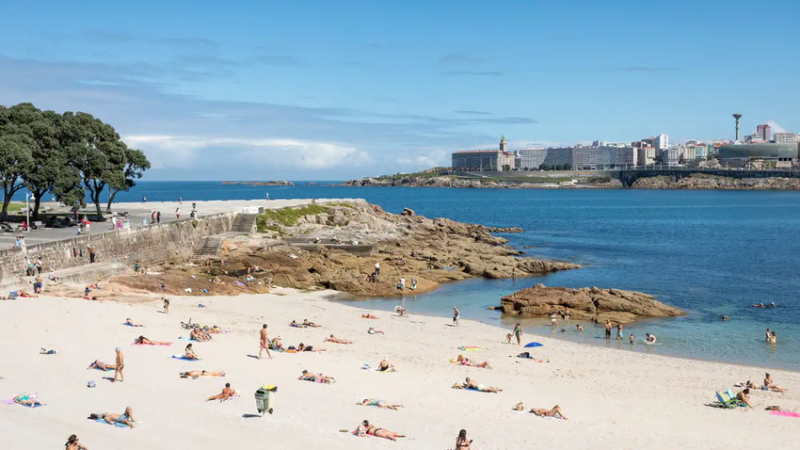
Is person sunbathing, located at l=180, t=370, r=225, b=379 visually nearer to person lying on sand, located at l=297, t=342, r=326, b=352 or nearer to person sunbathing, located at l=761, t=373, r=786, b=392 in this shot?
person lying on sand, located at l=297, t=342, r=326, b=352

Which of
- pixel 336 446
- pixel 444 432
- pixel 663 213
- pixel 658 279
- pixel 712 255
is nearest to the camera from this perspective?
pixel 336 446

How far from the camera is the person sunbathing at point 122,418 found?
15.3 metres

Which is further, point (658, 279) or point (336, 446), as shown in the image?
point (658, 279)

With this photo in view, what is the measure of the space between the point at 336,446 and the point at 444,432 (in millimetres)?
2807

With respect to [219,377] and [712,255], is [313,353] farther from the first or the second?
[712,255]

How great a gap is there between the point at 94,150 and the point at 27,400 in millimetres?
35558

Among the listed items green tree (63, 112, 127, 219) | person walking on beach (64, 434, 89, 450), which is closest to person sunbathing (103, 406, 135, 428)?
person walking on beach (64, 434, 89, 450)

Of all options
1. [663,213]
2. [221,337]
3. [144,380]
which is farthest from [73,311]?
[663,213]

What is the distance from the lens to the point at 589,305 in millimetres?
34844

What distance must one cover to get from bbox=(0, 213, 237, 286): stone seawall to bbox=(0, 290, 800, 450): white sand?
4725mm

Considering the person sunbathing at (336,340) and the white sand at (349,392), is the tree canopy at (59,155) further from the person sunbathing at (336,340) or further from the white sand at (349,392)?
the person sunbathing at (336,340)

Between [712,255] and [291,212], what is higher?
[291,212]

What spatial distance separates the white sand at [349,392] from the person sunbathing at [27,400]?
0.62ft

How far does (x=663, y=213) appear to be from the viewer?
122 meters
